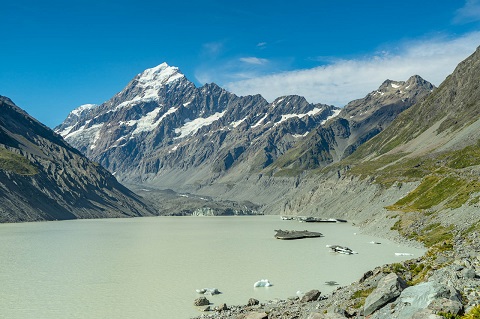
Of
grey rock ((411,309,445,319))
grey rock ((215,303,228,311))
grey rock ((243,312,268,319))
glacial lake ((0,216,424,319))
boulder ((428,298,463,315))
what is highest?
boulder ((428,298,463,315))

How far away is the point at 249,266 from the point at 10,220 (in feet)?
524

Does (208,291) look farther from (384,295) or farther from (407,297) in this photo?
(407,297)

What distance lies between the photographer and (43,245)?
95.8m

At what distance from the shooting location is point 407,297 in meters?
20.3

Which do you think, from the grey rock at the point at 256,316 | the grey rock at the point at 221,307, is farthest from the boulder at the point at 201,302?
the grey rock at the point at 256,316

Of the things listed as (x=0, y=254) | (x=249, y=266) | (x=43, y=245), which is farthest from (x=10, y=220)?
(x=249, y=266)

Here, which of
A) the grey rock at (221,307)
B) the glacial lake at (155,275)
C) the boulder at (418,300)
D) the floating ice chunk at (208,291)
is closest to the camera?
the boulder at (418,300)

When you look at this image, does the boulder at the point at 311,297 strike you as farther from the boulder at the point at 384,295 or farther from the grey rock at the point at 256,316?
the boulder at the point at 384,295

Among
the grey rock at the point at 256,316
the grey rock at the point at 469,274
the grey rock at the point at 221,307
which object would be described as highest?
the grey rock at the point at 469,274

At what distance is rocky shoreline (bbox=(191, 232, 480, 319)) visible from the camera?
18.3m

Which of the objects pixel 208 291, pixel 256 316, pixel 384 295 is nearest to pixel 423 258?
pixel 384 295

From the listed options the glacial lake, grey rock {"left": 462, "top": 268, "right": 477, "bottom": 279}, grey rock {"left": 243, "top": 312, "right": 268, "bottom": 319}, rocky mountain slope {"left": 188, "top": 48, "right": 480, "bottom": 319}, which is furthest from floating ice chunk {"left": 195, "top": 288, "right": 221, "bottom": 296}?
grey rock {"left": 462, "top": 268, "right": 477, "bottom": 279}

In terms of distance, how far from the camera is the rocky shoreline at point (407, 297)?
18.3 m

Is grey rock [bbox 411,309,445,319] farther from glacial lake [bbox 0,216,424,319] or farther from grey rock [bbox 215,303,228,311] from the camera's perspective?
glacial lake [bbox 0,216,424,319]
